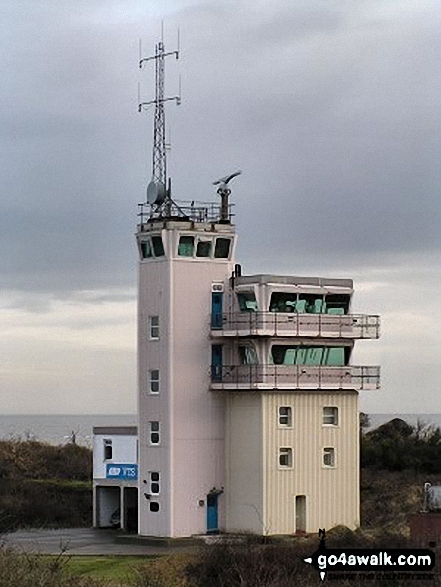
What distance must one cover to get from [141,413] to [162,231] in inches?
257

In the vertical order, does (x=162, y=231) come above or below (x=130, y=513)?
above

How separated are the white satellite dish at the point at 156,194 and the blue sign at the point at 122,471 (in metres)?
9.79

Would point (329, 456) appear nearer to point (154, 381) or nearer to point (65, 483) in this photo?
point (154, 381)

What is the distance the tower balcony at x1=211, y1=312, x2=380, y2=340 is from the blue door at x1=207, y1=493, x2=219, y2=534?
226 inches

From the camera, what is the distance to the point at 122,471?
61.2m

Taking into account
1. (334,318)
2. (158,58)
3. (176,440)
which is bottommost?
(176,440)

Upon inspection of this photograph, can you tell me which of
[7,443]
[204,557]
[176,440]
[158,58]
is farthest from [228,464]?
[7,443]

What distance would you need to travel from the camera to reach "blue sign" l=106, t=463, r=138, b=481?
60.5m

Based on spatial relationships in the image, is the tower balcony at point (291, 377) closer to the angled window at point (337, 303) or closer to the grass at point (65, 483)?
the angled window at point (337, 303)

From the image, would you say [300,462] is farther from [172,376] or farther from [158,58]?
[158,58]

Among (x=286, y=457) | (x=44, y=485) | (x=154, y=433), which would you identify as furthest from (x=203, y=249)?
(x=44, y=485)

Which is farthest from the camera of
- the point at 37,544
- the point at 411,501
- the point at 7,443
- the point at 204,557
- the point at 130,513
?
the point at 7,443

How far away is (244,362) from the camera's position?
58125mm

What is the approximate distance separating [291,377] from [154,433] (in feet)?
17.2
